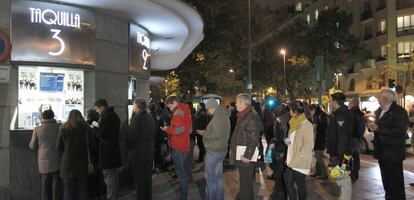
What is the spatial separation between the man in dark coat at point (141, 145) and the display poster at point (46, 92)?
1775mm

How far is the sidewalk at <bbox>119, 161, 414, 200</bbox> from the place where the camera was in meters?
9.67

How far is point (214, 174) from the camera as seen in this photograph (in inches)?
325

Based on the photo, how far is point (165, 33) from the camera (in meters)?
14.0

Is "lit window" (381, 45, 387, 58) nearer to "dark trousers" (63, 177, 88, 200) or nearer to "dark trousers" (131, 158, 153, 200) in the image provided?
"dark trousers" (131, 158, 153, 200)

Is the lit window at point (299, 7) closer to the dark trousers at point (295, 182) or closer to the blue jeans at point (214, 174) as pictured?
the blue jeans at point (214, 174)

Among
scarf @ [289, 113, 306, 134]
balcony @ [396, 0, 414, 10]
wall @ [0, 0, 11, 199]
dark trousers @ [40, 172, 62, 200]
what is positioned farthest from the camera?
balcony @ [396, 0, 414, 10]

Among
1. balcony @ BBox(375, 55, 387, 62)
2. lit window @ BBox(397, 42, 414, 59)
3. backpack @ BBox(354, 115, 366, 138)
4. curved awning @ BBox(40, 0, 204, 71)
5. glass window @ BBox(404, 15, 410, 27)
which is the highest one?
glass window @ BBox(404, 15, 410, 27)

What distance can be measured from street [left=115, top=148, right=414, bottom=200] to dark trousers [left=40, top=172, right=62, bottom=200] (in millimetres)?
1844

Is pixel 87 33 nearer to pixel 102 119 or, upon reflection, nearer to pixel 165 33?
pixel 102 119

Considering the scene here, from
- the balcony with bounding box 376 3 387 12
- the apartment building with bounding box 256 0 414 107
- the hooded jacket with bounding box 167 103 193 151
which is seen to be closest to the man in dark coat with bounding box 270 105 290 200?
the hooded jacket with bounding box 167 103 193 151

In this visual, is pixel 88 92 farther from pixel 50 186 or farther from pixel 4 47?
pixel 50 186

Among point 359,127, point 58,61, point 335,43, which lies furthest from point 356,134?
point 335,43

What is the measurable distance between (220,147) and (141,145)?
1416mm

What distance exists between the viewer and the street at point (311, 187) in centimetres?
968
